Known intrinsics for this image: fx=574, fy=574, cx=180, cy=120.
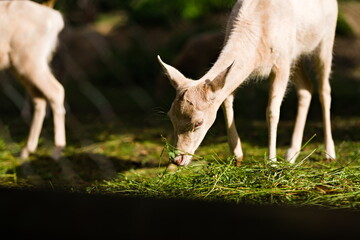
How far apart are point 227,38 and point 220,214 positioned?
2.58 metres

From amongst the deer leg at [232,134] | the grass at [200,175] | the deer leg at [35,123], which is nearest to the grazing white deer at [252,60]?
the deer leg at [232,134]

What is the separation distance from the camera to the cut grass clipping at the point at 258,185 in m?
2.77

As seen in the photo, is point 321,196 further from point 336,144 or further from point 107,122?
point 107,122

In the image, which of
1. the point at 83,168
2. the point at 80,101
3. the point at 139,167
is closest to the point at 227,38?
the point at 139,167

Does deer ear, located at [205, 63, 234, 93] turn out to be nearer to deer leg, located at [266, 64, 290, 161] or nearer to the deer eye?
the deer eye

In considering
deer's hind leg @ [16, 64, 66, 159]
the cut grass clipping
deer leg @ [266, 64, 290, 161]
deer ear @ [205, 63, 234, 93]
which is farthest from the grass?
deer ear @ [205, 63, 234, 93]

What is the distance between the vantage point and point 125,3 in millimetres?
11828

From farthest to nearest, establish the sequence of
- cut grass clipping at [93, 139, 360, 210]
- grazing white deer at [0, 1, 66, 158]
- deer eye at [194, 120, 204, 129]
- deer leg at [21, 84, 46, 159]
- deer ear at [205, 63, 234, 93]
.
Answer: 1. deer leg at [21, 84, 46, 159]
2. grazing white deer at [0, 1, 66, 158]
3. deer eye at [194, 120, 204, 129]
4. deer ear at [205, 63, 234, 93]
5. cut grass clipping at [93, 139, 360, 210]

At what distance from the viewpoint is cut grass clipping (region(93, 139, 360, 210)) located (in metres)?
2.77

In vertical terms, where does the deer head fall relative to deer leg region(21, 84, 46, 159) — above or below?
above

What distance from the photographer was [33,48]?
4.89 metres

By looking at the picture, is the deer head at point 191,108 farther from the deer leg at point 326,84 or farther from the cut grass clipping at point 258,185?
the deer leg at point 326,84

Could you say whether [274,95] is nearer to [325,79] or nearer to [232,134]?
[232,134]

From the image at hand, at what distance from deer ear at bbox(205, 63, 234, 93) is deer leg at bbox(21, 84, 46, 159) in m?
2.30
